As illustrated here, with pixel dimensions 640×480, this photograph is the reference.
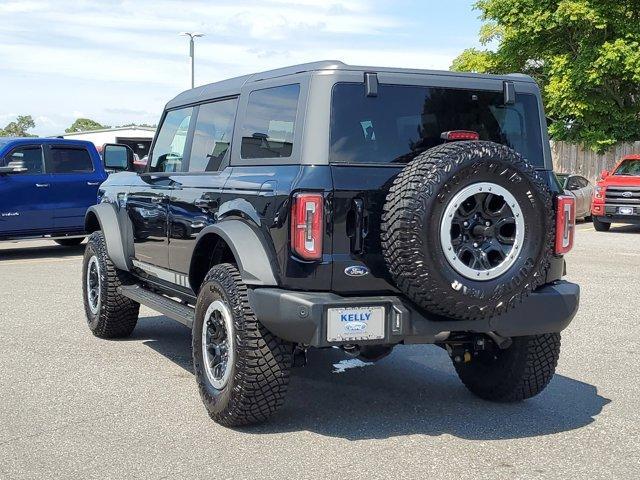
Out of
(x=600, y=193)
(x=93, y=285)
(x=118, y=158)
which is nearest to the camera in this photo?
(x=118, y=158)

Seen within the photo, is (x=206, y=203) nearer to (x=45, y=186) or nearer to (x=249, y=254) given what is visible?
(x=249, y=254)

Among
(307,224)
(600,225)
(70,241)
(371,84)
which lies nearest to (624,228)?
(600,225)

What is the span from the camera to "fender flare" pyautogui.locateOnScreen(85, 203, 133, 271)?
24.1 feet

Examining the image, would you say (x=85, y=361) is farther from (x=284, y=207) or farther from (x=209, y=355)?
(x=284, y=207)

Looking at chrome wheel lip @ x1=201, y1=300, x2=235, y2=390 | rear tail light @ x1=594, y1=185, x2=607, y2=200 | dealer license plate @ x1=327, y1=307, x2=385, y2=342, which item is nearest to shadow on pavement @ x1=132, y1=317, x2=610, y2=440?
chrome wheel lip @ x1=201, y1=300, x2=235, y2=390

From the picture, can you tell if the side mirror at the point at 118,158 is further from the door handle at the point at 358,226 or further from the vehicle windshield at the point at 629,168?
the vehicle windshield at the point at 629,168

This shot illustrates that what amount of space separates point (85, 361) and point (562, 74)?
84.4 feet

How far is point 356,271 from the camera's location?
16.0 ft

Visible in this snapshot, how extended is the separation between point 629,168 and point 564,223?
1707cm

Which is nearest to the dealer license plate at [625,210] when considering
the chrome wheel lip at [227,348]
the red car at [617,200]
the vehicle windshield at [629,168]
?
the red car at [617,200]

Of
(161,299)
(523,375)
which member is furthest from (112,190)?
(523,375)

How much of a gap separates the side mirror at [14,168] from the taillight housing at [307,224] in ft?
33.6

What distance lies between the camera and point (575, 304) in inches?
209

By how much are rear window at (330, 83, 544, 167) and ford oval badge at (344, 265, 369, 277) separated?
0.58 meters
